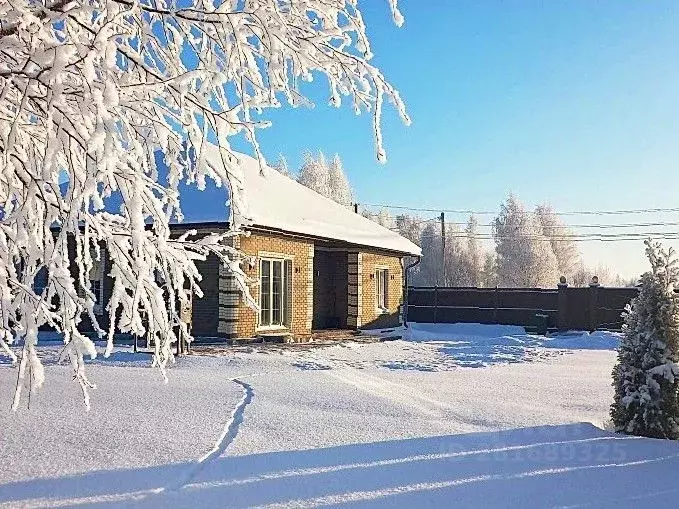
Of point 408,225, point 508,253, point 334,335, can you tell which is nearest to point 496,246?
point 508,253

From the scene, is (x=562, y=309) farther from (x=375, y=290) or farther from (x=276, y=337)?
(x=276, y=337)

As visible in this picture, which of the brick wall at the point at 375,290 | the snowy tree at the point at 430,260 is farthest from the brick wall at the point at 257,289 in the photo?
the snowy tree at the point at 430,260

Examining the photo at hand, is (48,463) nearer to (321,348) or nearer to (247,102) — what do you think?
(247,102)

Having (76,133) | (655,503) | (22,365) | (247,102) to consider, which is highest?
(247,102)

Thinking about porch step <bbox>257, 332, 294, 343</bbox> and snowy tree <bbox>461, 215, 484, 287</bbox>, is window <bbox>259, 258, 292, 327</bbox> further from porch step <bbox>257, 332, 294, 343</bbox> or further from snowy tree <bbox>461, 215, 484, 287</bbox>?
snowy tree <bbox>461, 215, 484, 287</bbox>

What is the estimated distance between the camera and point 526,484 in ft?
15.2

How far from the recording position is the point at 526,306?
2559cm

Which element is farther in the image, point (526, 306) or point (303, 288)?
point (526, 306)

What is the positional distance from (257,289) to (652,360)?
32.0 feet

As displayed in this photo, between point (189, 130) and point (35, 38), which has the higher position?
point (35, 38)

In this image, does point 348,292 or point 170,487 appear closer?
point 170,487

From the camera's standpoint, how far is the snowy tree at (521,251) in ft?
187

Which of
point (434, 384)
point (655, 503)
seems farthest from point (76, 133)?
point (434, 384)

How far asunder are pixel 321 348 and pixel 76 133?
1191 centimetres
